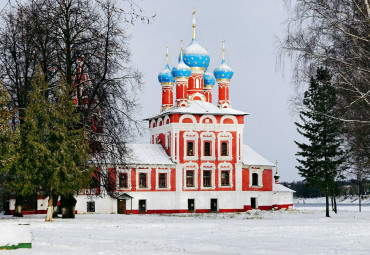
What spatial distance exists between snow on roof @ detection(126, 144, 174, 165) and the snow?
1407 inches

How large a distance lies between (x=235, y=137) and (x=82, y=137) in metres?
25.4

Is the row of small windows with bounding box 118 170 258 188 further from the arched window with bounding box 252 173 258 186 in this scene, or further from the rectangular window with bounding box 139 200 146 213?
the rectangular window with bounding box 139 200 146 213

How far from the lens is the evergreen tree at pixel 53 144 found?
98.3 ft

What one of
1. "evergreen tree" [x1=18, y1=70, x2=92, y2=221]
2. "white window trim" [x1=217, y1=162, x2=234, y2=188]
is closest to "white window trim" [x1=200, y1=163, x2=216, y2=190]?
"white window trim" [x1=217, y1=162, x2=234, y2=188]

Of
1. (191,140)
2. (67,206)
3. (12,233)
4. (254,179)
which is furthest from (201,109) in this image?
(12,233)

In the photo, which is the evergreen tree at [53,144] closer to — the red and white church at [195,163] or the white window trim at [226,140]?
the red and white church at [195,163]

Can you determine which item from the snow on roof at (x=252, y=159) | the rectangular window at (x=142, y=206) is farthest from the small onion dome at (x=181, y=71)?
the rectangular window at (x=142, y=206)

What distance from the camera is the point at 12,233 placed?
1459 centimetres

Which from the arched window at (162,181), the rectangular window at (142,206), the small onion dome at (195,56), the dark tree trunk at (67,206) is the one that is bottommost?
the rectangular window at (142,206)

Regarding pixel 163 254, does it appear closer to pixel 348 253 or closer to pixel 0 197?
pixel 348 253

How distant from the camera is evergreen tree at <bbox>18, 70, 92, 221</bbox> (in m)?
30.0

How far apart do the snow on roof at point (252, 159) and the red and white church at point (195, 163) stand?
0.09m

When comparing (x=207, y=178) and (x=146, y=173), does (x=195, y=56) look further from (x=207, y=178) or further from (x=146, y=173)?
(x=146, y=173)

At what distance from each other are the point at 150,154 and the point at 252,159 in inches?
371
